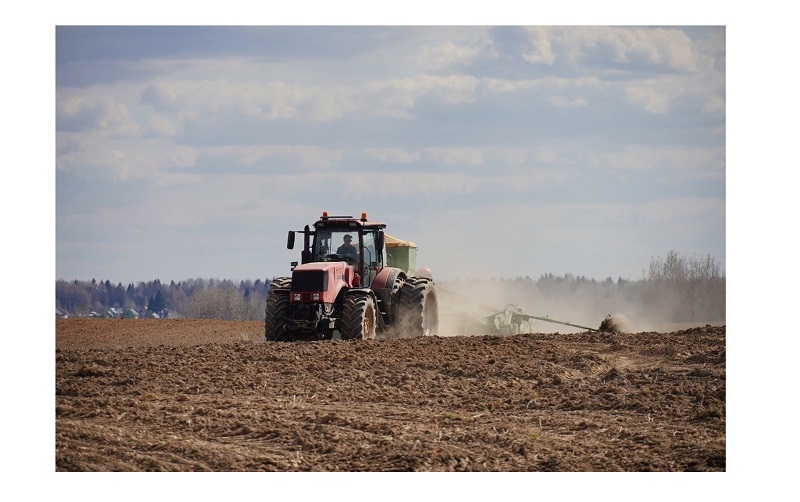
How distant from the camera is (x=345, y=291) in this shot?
19891mm

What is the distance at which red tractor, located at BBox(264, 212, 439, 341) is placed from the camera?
19.2m

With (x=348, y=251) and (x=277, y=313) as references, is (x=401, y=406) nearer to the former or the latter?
(x=277, y=313)

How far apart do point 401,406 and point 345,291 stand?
6759mm

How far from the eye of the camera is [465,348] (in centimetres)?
1825

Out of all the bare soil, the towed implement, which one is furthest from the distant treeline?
the bare soil

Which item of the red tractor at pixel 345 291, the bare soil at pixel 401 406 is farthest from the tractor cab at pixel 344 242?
the bare soil at pixel 401 406

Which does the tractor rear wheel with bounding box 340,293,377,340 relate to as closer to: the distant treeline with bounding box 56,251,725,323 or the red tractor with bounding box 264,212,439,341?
the red tractor with bounding box 264,212,439,341

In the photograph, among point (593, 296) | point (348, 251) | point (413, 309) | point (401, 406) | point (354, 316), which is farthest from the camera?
point (593, 296)

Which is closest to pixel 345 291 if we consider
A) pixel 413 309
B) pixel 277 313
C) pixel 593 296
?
pixel 277 313

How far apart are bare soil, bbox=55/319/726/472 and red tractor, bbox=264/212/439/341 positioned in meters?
1.04

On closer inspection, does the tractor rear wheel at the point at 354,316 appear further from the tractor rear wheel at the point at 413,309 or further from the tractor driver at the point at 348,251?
the tractor rear wheel at the point at 413,309

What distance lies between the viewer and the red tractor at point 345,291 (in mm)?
19203
